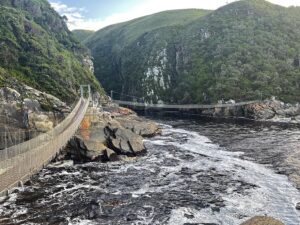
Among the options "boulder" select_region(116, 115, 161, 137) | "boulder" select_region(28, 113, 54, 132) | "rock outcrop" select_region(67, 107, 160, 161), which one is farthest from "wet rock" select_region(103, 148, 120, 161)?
"boulder" select_region(116, 115, 161, 137)

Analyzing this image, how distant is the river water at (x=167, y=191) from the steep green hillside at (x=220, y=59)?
6190cm

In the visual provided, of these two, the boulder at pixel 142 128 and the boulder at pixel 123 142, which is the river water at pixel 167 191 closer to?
the boulder at pixel 123 142

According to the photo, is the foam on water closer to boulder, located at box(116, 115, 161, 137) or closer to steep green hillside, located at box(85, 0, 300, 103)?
boulder, located at box(116, 115, 161, 137)

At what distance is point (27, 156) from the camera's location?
28734 mm

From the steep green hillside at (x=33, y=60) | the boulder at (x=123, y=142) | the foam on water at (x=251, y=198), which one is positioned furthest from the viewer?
the steep green hillside at (x=33, y=60)

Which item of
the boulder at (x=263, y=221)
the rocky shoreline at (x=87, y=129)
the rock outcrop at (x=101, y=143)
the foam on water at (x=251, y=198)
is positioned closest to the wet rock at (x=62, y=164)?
the rocky shoreline at (x=87, y=129)

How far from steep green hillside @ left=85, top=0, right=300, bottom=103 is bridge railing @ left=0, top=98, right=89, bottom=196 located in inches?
2805

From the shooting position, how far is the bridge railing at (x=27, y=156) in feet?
84.4

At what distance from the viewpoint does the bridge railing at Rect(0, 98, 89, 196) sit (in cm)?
2573

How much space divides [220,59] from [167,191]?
9897cm

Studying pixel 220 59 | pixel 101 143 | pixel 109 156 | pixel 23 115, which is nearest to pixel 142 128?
pixel 23 115

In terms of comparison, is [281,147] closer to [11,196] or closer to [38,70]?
[11,196]

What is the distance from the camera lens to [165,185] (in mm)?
31984

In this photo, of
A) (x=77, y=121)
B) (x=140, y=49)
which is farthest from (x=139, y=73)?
(x=77, y=121)
